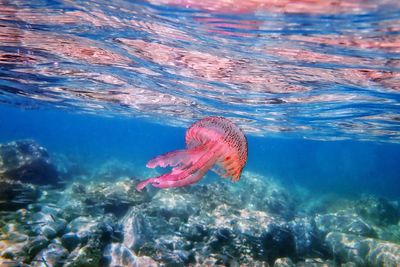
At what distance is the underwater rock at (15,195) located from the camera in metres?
9.84

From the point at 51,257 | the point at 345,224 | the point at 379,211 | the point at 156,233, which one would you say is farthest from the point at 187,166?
the point at 379,211

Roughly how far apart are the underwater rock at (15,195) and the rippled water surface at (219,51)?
540cm

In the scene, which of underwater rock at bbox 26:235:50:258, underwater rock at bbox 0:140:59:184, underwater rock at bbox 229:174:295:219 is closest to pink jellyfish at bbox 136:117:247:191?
underwater rock at bbox 26:235:50:258

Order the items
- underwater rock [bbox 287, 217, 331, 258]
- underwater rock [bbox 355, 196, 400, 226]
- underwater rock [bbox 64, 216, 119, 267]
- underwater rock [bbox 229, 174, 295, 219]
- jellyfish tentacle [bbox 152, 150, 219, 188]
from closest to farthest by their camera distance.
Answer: jellyfish tentacle [bbox 152, 150, 219, 188] < underwater rock [bbox 64, 216, 119, 267] < underwater rock [bbox 287, 217, 331, 258] < underwater rock [bbox 229, 174, 295, 219] < underwater rock [bbox 355, 196, 400, 226]

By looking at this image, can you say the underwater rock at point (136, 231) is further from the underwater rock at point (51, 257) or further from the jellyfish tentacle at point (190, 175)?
the jellyfish tentacle at point (190, 175)

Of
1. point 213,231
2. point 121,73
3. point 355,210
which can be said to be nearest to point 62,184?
point 121,73

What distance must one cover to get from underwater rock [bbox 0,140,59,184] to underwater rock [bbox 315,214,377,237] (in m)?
15.3

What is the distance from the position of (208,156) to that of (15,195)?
9.83m

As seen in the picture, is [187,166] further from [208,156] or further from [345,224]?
[345,224]

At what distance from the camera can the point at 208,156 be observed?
3797 mm

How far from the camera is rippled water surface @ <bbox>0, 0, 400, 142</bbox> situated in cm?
704

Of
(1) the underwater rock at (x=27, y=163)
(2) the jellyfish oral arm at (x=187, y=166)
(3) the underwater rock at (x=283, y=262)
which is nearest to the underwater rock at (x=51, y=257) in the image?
(2) the jellyfish oral arm at (x=187, y=166)

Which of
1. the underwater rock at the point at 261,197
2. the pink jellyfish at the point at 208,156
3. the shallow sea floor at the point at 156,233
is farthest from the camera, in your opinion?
the underwater rock at the point at 261,197

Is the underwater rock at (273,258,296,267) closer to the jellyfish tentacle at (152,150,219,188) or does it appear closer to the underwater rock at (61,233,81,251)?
the underwater rock at (61,233,81,251)
